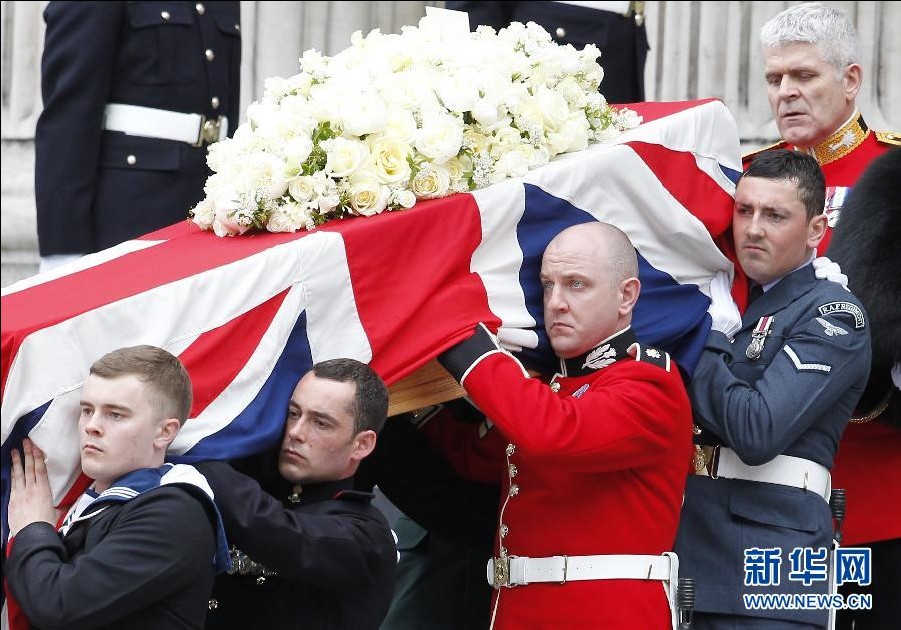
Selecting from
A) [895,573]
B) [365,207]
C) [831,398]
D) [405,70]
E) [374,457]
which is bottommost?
[895,573]

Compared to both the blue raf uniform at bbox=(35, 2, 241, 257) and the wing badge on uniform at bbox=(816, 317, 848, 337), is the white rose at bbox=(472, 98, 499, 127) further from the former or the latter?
the blue raf uniform at bbox=(35, 2, 241, 257)

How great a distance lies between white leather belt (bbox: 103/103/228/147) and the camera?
15.8 feet

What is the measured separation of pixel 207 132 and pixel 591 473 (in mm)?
2083

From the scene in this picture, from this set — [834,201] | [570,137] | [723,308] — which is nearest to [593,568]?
[723,308]

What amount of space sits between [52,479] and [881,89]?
4.13 metres

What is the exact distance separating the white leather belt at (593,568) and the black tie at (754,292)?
29.4 inches

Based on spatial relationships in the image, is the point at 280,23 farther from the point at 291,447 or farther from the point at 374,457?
the point at 291,447

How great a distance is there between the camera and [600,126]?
374 centimetres

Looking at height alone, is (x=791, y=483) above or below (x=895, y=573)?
above

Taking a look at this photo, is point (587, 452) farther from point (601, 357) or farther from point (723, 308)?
point (723, 308)

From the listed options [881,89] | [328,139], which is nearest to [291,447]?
[328,139]

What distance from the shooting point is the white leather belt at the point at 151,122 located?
4.81 m

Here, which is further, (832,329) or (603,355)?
(832,329)

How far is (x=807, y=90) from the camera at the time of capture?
4141mm
